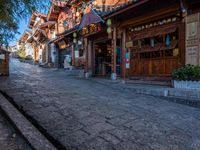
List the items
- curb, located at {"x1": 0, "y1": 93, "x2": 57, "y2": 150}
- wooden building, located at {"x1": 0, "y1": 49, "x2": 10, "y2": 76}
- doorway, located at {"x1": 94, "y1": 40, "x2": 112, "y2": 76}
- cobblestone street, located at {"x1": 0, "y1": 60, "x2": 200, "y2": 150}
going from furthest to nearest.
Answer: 1. doorway, located at {"x1": 94, "y1": 40, "x2": 112, "y2": 76}
2. wooden building, located at {"x1": 0, "y1": 49, "x2": 10, "y2": 76}
3. cobblestone street, located at {"x1": 0, "y1": 60, "x2": 200, "y2": 150}
4. curb, located at {"x1": 0, "y1": 93, "x2": 57, "y2": 150}

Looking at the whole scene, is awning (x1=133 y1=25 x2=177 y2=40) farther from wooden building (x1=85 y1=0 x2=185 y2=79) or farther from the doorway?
the doorway

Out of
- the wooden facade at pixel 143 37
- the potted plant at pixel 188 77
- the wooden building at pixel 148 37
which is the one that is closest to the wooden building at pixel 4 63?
the wooden facade at pixel 143 37

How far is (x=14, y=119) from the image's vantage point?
3629 mm

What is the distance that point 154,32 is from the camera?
27.7 feet

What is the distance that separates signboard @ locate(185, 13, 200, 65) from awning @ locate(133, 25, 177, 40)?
2.58 feet

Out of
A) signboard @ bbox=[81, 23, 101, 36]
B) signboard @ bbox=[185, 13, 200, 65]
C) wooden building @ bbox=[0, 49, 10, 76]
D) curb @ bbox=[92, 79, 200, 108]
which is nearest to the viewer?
Answer: curb @ bbox=[92, 79, 200, 108]

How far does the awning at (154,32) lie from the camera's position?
25.4ft

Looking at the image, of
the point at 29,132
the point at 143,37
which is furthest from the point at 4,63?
the point at 29,132

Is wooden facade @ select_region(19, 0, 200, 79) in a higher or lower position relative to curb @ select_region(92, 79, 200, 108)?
higher

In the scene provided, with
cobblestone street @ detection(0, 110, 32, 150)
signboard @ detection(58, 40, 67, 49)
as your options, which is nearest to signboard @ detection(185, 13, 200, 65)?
cobblestone street @ detection(0, 110, 32, 150)

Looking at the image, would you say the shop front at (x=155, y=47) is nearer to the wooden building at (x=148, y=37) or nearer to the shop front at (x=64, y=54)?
the wooden building at (x=148, y=37)

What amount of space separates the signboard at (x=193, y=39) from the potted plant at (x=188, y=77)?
41 centimetres

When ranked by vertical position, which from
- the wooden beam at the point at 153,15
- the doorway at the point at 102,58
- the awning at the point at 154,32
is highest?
the wooden beam at the point at 153,15

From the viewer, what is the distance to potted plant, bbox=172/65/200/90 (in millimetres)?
6148
